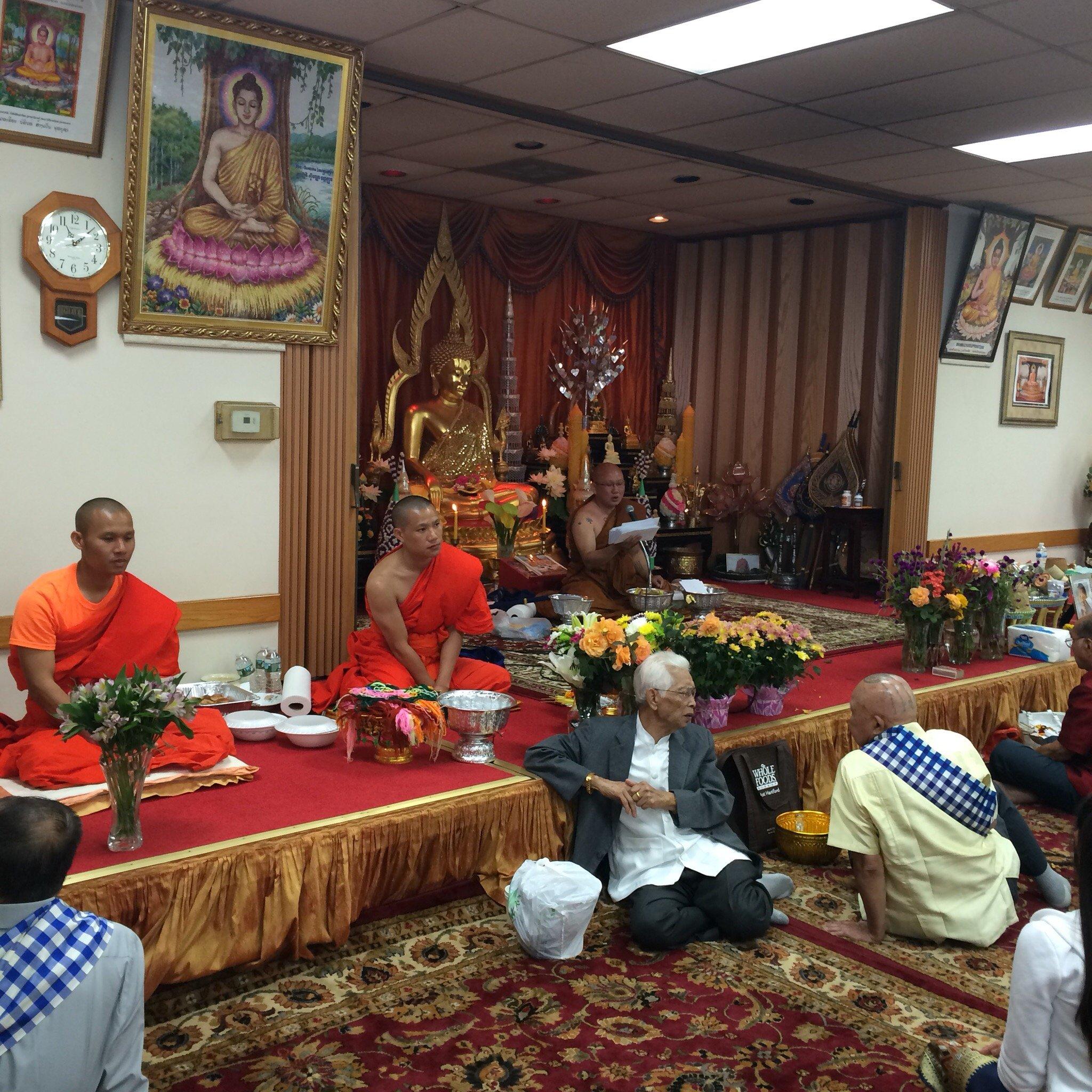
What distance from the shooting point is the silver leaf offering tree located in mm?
9781

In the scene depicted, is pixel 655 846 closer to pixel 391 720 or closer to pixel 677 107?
pixel 391 720

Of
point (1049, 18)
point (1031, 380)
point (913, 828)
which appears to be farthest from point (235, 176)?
point (1031, 380)

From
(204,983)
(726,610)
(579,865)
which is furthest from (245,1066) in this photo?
(726,610)

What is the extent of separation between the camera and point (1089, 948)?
180 cm

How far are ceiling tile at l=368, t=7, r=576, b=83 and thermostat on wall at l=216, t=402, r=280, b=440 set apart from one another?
1631 millimetres

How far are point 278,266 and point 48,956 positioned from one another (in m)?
3.48

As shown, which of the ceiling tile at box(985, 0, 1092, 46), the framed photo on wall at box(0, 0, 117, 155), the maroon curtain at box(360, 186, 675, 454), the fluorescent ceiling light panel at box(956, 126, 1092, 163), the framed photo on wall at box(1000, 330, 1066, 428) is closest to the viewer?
the framed photo on wall at box(0, 0, 117, 155)

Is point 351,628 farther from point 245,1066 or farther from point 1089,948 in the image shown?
point 1089,948

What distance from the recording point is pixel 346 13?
4.61 meters

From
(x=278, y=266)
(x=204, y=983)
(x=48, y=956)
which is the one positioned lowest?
(x=204, y=983)

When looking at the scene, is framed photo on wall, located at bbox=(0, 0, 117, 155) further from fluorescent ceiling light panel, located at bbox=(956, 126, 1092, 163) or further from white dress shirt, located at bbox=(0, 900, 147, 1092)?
fluorescent ceiling light panel, located at bbox=(956, 126, 1092, 163)

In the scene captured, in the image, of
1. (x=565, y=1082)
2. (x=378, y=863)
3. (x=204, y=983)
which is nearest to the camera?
(x=565, y=1082)

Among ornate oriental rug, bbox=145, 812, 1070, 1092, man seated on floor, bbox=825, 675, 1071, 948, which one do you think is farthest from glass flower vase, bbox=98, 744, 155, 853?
man seated on floor, bbox=825, 675, 1071, 948

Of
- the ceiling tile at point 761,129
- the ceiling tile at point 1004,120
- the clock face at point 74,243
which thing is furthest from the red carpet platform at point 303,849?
the ceiling tile at point 1004,120
